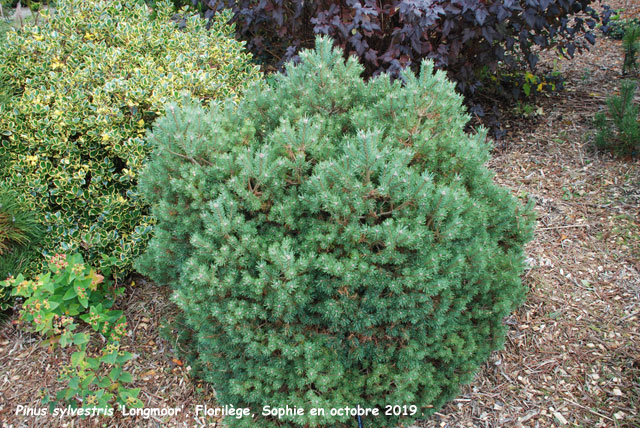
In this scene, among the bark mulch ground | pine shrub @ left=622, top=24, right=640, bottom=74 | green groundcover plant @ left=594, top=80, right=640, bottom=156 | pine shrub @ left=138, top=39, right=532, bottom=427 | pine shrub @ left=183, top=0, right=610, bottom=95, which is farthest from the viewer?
pine shrub @ left=622, top=24, right=640, bottom=74

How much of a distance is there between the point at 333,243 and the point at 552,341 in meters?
1.55

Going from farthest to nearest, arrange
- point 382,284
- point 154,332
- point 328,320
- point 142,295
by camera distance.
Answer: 1. point 142,295
2. point 154,332
3. point 328,320
4. point 382,284

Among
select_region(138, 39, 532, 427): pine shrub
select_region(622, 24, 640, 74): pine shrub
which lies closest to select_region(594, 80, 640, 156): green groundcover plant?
select_region(622, 24, 640, 74): pine shrub

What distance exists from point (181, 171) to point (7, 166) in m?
1.57

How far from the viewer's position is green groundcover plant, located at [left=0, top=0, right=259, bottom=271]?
9.23 ft

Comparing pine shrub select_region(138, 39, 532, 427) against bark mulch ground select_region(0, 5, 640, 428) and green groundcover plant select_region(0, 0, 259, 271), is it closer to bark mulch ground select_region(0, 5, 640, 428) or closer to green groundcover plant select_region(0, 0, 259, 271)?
bark mulch ground select_region(0, 5, 640, 428)

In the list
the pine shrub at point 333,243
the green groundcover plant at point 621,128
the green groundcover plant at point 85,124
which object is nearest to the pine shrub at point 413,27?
the green groundcover plant at point 621,128

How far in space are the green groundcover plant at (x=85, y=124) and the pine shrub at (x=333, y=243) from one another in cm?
63

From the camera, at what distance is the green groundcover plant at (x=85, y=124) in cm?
281

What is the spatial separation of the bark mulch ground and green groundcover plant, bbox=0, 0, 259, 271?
20.7 inches

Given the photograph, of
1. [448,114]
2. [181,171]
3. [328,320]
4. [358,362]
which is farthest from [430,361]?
[181,171]

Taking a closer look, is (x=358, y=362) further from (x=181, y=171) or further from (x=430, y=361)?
(x=181, y=171)

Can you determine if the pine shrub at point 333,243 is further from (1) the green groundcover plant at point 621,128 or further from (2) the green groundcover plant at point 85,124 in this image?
(1) the green groundcover plant at point 621,128

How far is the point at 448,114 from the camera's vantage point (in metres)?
2.37
